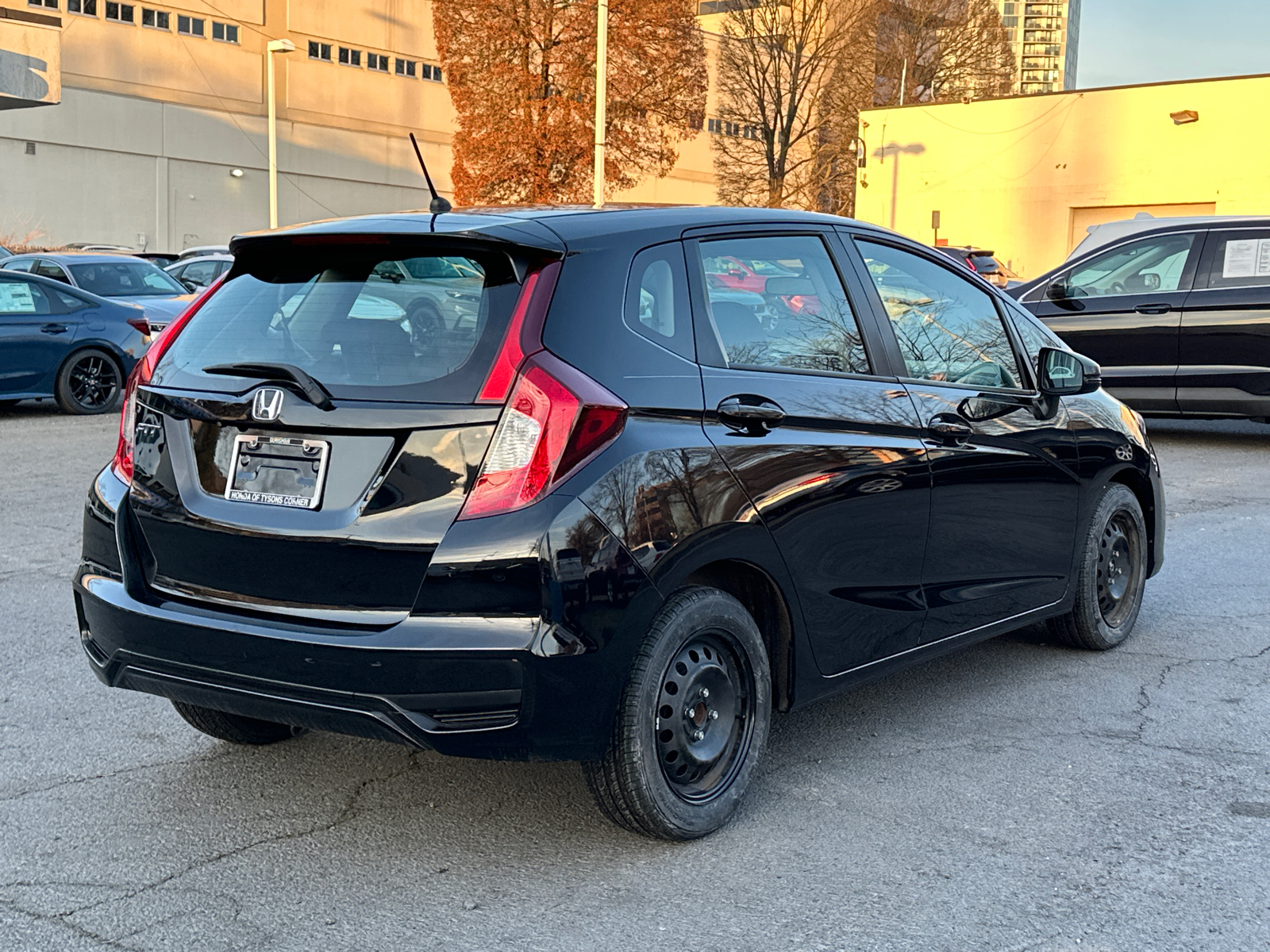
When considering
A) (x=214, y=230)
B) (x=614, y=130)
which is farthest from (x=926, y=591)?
(x=214, y=230)

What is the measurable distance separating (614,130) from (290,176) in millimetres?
17631

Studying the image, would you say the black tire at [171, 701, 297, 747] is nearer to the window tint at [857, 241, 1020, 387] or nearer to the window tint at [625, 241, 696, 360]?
the window tint at [625, 241, 696, 360]

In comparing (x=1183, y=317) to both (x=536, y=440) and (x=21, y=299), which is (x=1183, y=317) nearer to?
(x=536, y=440)

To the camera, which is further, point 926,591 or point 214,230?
point 214,230

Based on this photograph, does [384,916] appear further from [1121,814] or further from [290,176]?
[290,176]

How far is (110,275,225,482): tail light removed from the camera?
3961 mm

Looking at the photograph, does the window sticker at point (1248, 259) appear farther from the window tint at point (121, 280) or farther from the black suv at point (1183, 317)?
the window tint at point (121, 280)

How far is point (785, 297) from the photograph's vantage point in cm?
432

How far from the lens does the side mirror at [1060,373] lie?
5.37 m

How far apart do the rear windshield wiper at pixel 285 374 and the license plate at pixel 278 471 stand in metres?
0.10

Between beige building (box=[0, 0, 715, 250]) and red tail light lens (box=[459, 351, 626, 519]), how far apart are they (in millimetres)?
46575

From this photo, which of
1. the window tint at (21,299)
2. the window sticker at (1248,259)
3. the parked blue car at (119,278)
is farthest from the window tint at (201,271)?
the window sticker at (1248,259)

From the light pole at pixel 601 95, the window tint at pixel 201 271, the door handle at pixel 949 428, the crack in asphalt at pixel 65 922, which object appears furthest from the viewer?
the light pole at pixel 601 95

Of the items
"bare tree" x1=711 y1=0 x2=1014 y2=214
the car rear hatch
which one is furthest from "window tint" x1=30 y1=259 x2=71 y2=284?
"bare tree" x1=711 y1=0 x2=1014 y2=214
